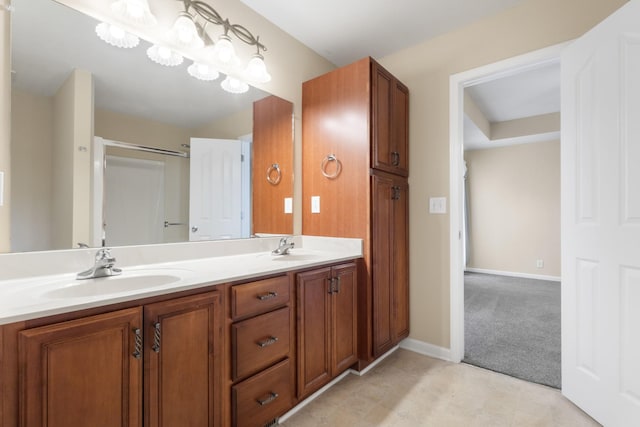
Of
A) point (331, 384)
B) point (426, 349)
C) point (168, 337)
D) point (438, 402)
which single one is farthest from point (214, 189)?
point (426, 349)

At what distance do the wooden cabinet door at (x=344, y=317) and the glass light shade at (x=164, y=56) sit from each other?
148 cm

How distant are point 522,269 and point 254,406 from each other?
5.45 metres

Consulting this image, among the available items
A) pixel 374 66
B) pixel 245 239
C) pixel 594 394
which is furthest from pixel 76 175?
pixel 594 394

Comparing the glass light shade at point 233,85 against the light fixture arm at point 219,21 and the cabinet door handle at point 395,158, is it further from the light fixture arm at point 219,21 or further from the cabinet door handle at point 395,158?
the cabinet door handle at point 395,158

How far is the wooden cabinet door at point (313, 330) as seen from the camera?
156cm

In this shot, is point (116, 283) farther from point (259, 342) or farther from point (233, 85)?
point (233, 85)

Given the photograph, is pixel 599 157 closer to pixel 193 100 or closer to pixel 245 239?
pixel 245 239

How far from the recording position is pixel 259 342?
1332mm

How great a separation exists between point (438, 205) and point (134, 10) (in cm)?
218

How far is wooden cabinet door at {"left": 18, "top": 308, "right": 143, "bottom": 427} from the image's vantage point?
78 cm

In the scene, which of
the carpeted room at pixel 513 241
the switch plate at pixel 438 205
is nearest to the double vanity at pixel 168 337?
the switch plate at pixel 438 205

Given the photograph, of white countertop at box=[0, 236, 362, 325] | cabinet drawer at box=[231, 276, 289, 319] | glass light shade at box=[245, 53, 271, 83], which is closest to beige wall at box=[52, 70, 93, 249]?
white countertop at box=[0, 236, 362, 325]

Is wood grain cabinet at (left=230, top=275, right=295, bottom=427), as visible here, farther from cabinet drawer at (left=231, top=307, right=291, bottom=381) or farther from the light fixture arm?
the light fixture arm

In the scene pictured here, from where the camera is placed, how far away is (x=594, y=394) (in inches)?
60.9
